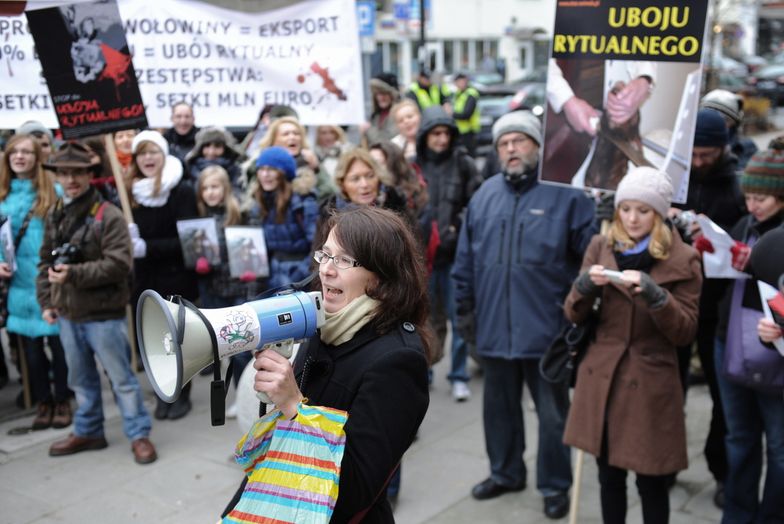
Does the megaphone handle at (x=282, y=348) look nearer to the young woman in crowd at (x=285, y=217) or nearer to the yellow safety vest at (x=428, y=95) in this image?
the young woman in crowd at (x=285, y=217)

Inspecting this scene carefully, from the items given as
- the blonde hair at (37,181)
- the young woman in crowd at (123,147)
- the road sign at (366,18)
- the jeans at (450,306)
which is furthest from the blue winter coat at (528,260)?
the road sign at (366,18)

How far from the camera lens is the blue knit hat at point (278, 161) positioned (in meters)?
5.68

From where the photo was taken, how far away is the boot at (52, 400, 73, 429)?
595 centimetres

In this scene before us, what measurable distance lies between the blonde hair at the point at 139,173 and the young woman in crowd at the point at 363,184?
1610mm

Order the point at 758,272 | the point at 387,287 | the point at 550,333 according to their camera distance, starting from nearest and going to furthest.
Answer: the point at 387,287 → the point at 758,272 → the point at 550,333

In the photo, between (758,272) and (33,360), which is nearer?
(758,272)

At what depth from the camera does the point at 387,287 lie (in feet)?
8.09

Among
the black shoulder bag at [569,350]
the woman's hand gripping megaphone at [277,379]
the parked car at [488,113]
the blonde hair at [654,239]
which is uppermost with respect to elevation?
the woman's hand gripping megaphone at [277,379]

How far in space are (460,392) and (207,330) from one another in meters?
4.51

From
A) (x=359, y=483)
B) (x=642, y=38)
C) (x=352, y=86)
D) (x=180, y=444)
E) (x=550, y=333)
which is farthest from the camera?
(x=352, y=86)

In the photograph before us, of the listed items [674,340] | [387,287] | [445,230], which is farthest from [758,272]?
[445,230]

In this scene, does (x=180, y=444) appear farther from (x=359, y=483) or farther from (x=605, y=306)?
(x=359, y=483)

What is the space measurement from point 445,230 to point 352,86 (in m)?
1.28

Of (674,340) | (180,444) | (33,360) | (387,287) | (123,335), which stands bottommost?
(180,444)
